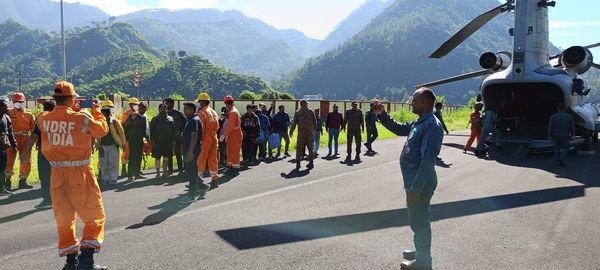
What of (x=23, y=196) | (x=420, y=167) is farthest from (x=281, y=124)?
(x=420, y=167)

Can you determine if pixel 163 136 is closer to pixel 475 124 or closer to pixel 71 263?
pixel 71 263

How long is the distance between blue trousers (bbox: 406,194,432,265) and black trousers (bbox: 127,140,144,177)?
7.63 meters

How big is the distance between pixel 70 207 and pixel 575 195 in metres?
8.08

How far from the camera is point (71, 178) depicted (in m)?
4.62

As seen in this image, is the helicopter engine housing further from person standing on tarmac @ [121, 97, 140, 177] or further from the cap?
the cap

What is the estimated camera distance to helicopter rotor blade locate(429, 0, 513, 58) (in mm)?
16297

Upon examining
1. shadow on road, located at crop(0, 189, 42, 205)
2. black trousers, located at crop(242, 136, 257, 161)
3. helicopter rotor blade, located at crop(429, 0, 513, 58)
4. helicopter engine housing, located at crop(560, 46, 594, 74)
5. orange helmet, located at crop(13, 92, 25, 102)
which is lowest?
shadow on road, located at crop(0, 189, 42, 205)

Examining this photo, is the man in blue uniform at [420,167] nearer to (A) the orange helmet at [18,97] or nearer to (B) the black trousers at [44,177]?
(B) the black trousers at [44,177]

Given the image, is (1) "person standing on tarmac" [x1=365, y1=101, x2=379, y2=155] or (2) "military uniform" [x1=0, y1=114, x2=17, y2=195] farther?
(1) "person standing on tarmac" [x1=365, y1=101, x2=379, y2=155]

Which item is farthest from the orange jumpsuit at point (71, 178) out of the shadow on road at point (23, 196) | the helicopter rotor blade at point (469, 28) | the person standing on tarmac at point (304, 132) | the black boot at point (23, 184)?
the helicopter rotor blade at point (469, 28)

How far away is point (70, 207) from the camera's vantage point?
466cm

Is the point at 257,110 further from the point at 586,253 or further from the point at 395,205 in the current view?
the point at 586,253

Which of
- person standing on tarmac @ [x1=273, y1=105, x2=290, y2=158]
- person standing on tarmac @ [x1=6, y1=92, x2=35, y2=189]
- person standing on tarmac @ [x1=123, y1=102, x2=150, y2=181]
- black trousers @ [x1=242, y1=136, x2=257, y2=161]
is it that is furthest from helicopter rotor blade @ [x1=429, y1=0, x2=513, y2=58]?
person standing on tarmac @ [x1=6, y1=92, x2=35, y2=189]

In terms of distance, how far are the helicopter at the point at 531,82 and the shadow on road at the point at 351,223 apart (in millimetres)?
7326
